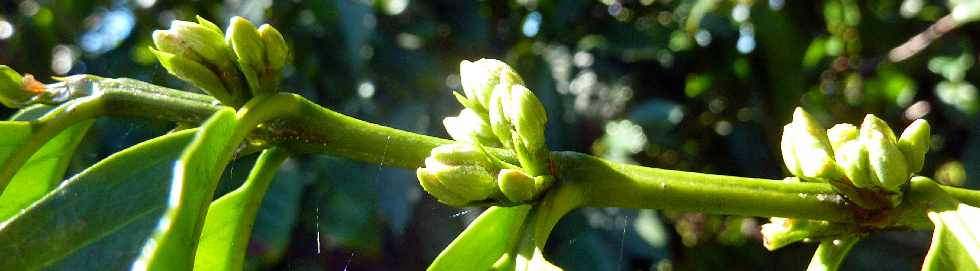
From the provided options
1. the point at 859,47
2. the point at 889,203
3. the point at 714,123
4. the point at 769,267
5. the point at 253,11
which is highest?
the point at 889,203

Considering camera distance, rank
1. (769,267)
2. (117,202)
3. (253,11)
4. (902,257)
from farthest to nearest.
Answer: (769,267) < (902,257) < (253,11) < (117,202)

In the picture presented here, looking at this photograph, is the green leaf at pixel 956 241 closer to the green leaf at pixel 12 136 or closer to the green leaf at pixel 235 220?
the green leaf at pixel 235 220

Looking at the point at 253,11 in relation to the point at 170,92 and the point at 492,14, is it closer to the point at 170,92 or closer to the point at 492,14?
the point at 492,14

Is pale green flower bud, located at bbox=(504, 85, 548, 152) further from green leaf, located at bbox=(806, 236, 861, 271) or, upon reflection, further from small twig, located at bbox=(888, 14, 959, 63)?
small twig, located at bbox=(888, 14, 959, 63)

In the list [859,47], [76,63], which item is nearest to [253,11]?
[76,63]

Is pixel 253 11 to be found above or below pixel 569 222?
above

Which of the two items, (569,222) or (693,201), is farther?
(569,222)
